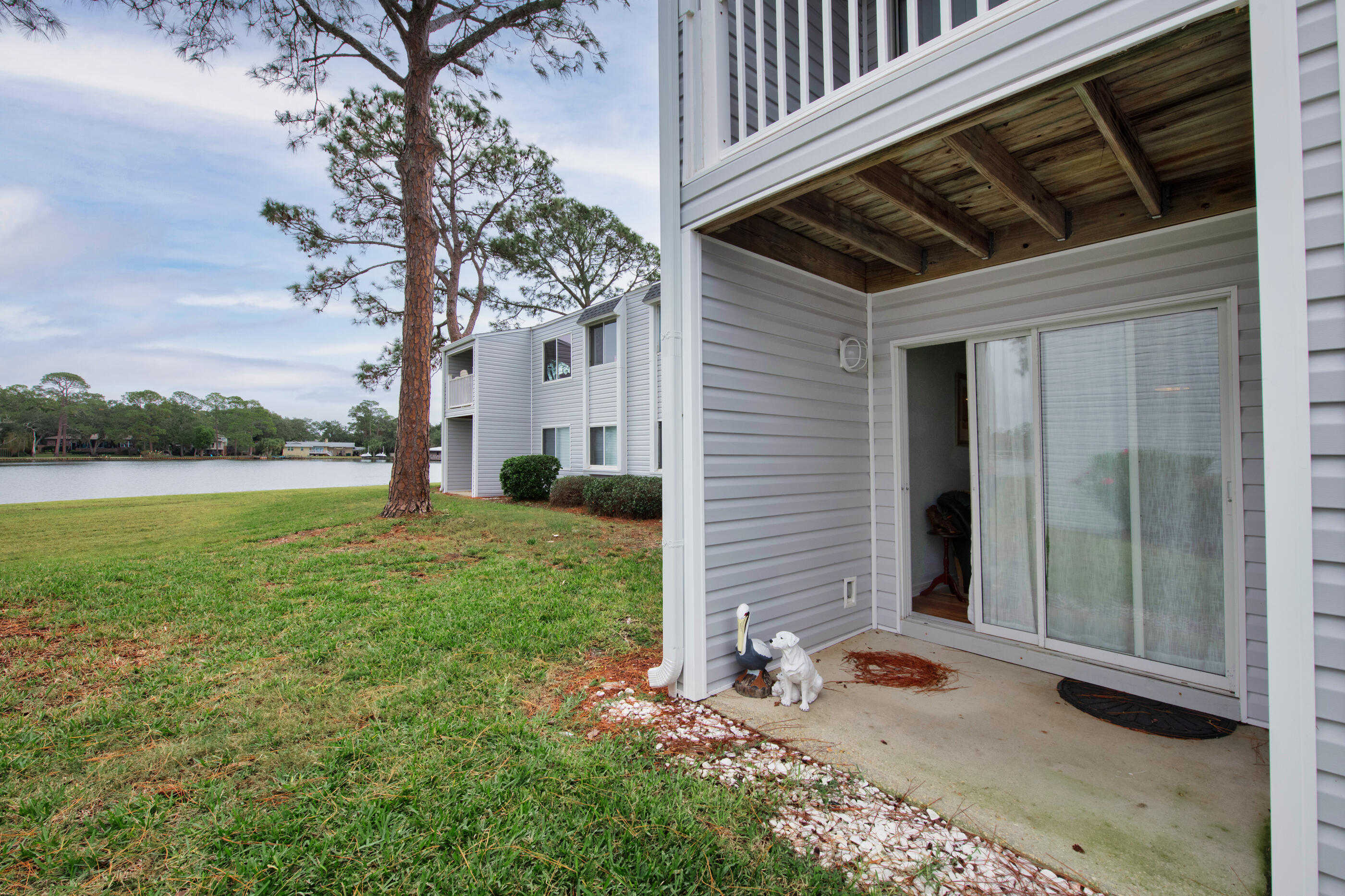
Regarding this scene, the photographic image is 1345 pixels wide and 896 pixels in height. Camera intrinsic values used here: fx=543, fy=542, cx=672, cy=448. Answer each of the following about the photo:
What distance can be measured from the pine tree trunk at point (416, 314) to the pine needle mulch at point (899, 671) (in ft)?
24.7

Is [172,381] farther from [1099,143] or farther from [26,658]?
[1099,143]

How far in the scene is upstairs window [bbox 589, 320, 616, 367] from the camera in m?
12.6

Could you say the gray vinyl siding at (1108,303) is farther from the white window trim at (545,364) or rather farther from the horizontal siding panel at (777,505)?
the white window trim at (545,364)

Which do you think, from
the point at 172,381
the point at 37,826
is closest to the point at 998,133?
the point at 37,826

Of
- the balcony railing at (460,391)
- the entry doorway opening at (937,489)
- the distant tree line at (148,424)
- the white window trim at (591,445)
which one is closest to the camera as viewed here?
the entry doorway opening at (937,489)

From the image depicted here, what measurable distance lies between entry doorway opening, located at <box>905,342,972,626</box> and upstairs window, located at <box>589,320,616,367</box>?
27.7 feet

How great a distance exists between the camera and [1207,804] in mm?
2004

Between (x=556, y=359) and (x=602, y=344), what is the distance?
2.09 m

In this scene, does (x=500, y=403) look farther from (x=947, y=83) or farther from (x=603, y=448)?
(x=947, y=83)

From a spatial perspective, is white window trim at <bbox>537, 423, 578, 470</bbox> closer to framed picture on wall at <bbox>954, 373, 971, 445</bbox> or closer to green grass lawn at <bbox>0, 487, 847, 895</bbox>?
green grass lawn at <bbox>0, 487, 847, 895</bbox>

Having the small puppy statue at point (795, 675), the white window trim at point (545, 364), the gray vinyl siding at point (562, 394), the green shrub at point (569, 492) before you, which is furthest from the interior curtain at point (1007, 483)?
the white window trim at point (545, 364)

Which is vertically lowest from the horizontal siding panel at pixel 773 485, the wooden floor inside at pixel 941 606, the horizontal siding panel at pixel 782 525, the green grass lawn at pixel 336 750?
the wooden floor inside at pixel 941 606

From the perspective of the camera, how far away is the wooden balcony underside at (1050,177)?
77.9 inches

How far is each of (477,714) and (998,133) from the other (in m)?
3.57
